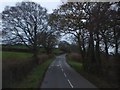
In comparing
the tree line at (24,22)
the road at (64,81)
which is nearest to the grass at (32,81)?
the road at (64,81)

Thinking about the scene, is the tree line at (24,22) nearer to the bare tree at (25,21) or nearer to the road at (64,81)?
the bare tree at (25,21)

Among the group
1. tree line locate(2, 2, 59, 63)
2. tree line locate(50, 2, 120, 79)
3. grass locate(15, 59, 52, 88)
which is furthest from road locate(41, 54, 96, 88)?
tree line locate(2, 2, 59, 63)

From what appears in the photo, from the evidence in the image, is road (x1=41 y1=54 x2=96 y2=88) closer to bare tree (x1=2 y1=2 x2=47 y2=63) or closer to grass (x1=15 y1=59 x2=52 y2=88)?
grass (x1=15 y1=59 x2=52 y2=88)

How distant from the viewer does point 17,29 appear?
6162cm

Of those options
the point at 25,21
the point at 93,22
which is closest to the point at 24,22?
the point at 25,21

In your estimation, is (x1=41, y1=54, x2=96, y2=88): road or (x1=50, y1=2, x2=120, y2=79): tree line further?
(x1=50, y1=2, x2=120, y2=79): tree line

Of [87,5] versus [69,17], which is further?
[69,17]

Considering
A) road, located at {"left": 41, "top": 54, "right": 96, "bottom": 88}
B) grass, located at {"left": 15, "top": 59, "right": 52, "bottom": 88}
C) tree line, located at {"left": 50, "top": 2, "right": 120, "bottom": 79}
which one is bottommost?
road, located at {"left": 41, "top": 54, "right": 96, "bottom": 88}

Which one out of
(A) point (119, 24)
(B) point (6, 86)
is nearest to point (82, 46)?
(A) point (119, 24)

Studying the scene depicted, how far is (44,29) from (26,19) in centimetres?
524

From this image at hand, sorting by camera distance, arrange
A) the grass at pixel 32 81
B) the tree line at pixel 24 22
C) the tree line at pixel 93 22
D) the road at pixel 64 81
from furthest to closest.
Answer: the tree line at pixel 24 22 → the tree line at pixel 93 22 → the road at pixel 64 81 → the grass at pixel 32 81

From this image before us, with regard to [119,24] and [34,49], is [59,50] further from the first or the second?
[119,24]

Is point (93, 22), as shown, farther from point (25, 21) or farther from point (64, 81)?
point (25, 21)

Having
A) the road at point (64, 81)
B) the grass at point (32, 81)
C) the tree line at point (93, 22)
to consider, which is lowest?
the road at point (64, 81)
